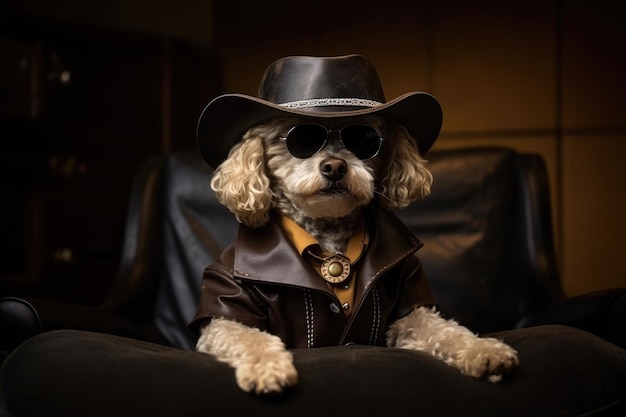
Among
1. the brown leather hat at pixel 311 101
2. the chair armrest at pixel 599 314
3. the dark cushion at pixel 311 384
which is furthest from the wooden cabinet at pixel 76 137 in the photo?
the chair armrest at pixel 599 314

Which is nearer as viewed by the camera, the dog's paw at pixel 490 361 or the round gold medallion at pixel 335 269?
the dog's paw at pixel 490 361

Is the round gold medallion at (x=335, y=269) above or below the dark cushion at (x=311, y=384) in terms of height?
above

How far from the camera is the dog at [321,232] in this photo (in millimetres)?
1655

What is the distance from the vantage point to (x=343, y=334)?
5.57ft

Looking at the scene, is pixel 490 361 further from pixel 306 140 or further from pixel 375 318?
pixel 306 140

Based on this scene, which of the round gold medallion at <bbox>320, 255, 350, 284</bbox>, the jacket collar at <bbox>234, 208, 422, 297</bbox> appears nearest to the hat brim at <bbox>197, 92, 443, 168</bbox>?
the jacket collar at <bbox>234, 208, 422, 297</bbox>

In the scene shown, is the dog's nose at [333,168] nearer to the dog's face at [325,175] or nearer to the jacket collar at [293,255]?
the dog's face at [325,175]

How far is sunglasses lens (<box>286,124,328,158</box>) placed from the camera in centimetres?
169

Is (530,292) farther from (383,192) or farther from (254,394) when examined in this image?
(254,394)

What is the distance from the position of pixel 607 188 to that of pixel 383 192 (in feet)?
5.52

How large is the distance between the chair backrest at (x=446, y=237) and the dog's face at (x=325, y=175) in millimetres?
593

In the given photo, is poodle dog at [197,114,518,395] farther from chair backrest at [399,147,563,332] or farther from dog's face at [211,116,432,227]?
chair backrest at [399,147,563,332]

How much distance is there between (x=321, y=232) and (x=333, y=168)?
208 mm

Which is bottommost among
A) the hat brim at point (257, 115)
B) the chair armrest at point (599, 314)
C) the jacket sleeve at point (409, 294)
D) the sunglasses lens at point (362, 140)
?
the chair armrest at point (599, 314)
